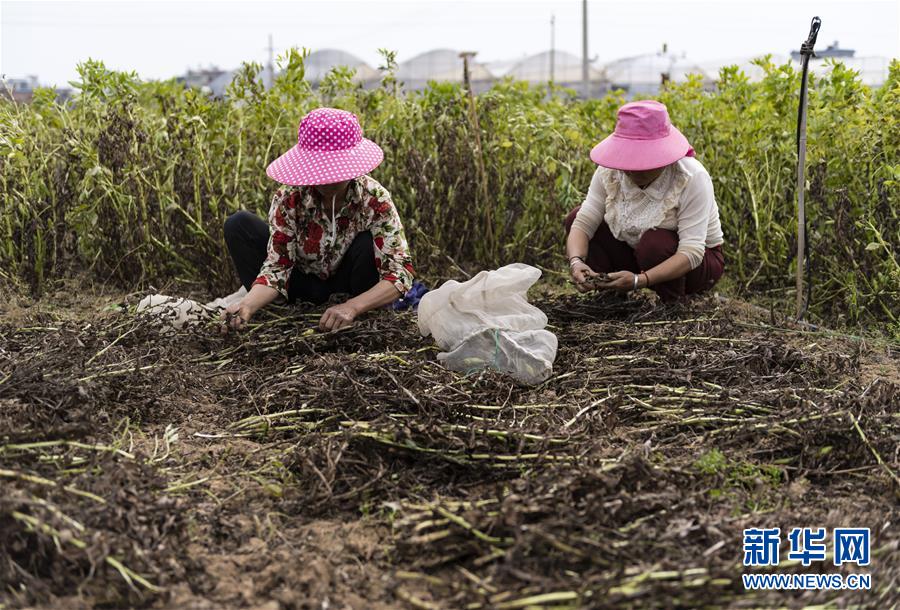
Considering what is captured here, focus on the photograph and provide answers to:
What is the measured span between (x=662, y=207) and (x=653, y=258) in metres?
0.21

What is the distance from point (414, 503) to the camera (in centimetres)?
204

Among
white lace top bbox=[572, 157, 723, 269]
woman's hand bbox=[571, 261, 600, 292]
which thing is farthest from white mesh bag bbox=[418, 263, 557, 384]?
white lace top bbox=[572, 157, 723, 269]

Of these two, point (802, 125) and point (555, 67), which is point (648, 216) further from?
point (555, 67)

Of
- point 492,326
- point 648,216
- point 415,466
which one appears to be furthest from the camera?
point 648,216

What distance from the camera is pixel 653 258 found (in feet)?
11.6

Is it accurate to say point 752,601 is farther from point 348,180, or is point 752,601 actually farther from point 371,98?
point 371,98

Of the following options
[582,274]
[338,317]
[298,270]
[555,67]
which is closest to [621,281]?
[582,274]

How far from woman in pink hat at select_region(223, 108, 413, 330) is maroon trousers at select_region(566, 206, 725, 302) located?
0.92m

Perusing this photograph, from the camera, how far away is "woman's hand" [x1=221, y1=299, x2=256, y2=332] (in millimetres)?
3115

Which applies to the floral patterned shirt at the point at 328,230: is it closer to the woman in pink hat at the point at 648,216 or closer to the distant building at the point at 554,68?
the woman in pink hat at the point at 648,216

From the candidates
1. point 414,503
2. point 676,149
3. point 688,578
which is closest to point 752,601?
point 688,578

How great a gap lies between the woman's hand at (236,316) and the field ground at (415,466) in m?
0.06

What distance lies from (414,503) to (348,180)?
1400 millimetres

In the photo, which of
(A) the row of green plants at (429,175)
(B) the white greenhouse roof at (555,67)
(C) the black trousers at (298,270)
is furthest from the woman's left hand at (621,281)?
(B) the white greenhouse roof at (555,67)
